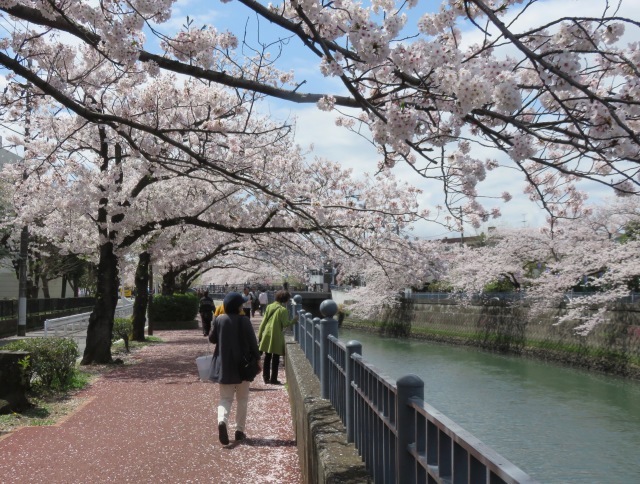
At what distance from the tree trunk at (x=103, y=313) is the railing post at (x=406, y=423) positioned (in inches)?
507

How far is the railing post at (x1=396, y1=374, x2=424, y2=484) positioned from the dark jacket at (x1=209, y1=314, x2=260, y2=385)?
456cm

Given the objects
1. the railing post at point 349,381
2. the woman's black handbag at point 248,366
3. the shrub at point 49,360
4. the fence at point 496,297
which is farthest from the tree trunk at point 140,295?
the railing post at point 349,381

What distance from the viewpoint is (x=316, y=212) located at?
41.8 feet

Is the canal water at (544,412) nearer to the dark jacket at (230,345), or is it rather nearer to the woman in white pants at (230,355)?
the woman in white pants at (230,355)

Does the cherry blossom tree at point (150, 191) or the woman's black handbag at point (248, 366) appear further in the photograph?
the cherry blossom tree at point (150, 191)

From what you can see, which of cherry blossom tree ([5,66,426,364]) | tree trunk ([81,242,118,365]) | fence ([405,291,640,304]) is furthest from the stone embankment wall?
tree trunk ([81,242,118,365])

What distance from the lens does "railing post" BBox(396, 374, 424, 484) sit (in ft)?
8.52

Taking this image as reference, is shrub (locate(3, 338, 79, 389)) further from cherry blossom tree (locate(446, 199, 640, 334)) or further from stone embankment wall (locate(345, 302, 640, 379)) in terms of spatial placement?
stone embankment wall (locate(345, 302, 640, 379))

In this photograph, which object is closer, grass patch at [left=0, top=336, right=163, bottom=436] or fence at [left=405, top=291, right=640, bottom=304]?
grass patch at [left=0, top=336, right=163, bottom=436]

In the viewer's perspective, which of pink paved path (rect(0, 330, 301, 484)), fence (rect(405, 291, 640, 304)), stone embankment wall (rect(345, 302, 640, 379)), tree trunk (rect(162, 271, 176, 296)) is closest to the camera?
pink paved path (rect(0, 330, 301, 484))

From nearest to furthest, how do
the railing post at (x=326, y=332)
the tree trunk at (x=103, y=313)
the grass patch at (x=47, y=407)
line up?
the railing post at (x=326, y=332) < the grass patch at (x=47, y=407) < the tree trunk at (x=103, y=313)

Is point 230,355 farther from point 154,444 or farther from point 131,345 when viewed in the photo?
point 131,345

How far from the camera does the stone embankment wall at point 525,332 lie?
21688 mm

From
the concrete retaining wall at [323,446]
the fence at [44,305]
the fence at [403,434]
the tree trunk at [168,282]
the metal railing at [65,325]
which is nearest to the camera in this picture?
the fence at [403,434]
